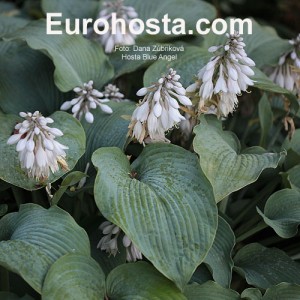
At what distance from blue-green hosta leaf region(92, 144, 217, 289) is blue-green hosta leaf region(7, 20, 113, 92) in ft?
2.25

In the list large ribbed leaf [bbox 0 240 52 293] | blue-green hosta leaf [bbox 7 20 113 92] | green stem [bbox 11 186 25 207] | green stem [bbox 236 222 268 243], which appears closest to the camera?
large ribbed leaf [bbox 0 240 52 293]

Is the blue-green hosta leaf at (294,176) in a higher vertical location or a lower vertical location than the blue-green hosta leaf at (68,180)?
lower

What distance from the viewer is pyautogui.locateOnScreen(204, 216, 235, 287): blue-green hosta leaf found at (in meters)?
1.94

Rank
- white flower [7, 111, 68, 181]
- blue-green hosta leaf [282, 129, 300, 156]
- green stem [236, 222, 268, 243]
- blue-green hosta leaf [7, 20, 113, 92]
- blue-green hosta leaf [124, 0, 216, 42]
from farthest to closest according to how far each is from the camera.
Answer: blue-green hosta leaf [124, 0, 216, 42]
blue-green hosta leaf [7, 20, 113, 92]
blue-green hosta leaf [282, 129, 300, 156]
green stem [236, 222, 268, 243]
white flower [7, 111, 68, 181]

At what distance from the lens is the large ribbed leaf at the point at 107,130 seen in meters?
2.23

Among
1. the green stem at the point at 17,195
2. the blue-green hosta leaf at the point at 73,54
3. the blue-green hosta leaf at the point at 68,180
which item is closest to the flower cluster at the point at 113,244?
the blue-green hosta leaf at the point at 68,180

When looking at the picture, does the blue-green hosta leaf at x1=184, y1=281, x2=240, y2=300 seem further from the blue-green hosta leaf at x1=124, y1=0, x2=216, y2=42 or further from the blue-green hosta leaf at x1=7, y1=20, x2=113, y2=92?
the blue-green hosta leaf at x1=124, y1=0, x2=216, y2=42

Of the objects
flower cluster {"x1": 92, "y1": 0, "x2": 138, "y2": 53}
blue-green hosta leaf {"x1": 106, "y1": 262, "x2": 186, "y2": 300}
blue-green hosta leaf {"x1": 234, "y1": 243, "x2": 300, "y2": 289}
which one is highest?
flower cluster {"x1": 92, "y1": 0, "x2": 138, "y2": 53}

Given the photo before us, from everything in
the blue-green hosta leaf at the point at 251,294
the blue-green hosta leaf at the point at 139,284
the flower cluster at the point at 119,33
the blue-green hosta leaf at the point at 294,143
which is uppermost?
the flower cluster at the point at 119,33

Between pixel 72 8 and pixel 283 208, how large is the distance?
1.70 meters

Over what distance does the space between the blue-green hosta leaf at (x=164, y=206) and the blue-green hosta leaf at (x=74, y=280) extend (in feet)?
0.49

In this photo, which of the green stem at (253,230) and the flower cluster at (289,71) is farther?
the flower cluster at (289,71)

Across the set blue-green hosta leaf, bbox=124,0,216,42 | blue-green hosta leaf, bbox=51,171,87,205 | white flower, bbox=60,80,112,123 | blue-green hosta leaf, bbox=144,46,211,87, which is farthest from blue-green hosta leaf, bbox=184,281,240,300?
blue-green hosta leaf, bbox=124,0,216,42

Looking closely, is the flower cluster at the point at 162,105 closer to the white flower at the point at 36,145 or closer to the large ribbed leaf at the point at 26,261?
the white flower at the point at 36,145
